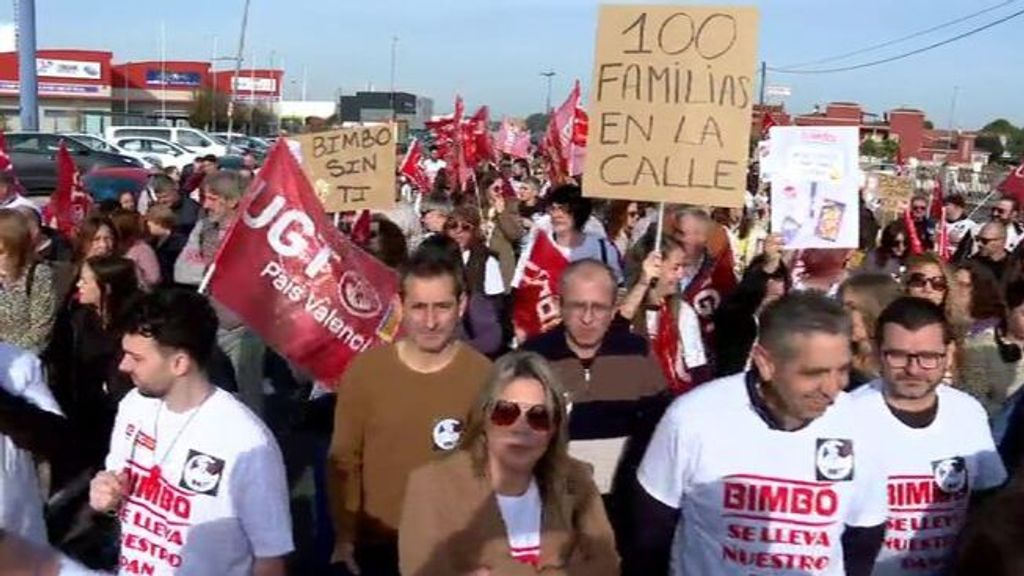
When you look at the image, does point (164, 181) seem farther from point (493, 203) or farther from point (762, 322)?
point (762, 322)

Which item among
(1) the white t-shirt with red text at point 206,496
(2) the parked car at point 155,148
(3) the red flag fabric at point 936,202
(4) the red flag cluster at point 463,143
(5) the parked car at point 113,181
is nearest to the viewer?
(1) the white t-shirt with red text at point 206,496

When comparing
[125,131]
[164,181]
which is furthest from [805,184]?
[125,131]

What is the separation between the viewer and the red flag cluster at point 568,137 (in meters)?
15.2

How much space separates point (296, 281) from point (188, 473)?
212cm

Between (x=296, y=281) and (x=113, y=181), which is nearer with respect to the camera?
(x=296, y=281)

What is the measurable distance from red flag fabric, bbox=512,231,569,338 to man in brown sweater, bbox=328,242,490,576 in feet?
8.96

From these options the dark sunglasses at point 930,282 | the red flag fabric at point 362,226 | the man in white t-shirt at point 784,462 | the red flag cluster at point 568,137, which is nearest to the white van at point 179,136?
the red flag cluster at point 568,137

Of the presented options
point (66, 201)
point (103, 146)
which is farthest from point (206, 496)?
point (103, 146)

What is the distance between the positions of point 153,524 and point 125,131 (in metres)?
35.5

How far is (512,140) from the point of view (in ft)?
73.5

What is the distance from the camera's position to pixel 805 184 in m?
7.38

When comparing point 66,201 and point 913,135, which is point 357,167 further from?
point 913,135

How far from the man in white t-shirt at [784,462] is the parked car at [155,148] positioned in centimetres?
3170

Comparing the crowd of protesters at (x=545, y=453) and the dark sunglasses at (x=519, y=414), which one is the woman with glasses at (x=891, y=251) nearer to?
the crowd of protesters at (x=545, y=453)
